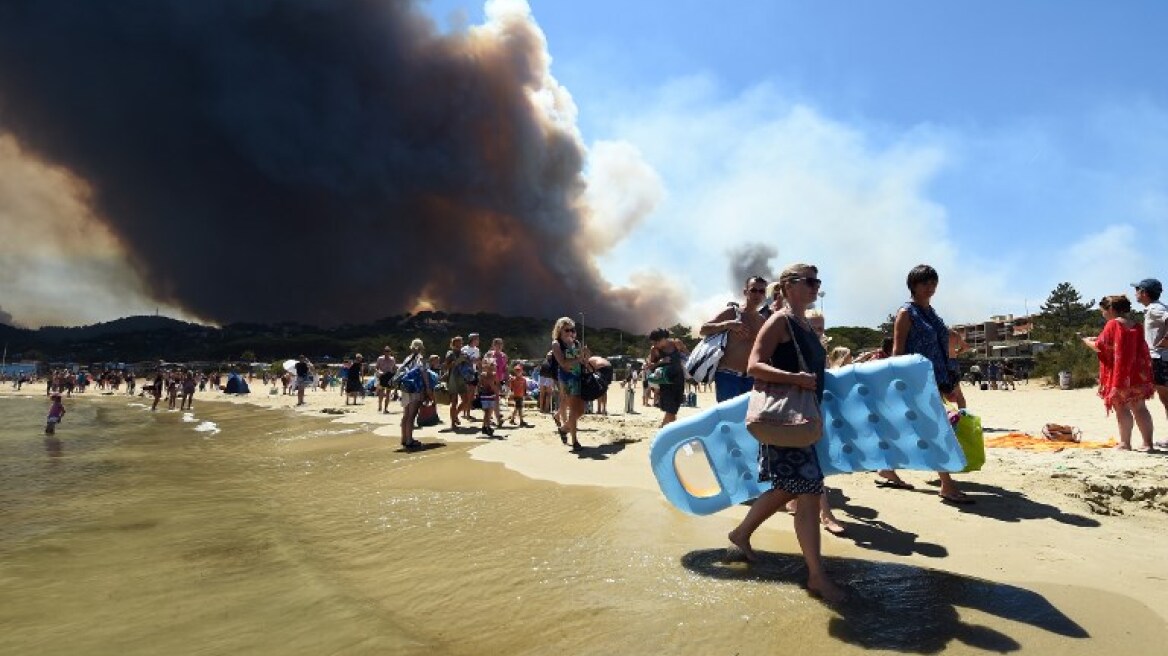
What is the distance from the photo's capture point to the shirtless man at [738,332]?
Answer: 4.48 metres

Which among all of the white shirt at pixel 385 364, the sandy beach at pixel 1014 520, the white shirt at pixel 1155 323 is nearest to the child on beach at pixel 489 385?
the sandy beach at pixel 1014 520

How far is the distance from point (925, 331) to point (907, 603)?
2476 mm

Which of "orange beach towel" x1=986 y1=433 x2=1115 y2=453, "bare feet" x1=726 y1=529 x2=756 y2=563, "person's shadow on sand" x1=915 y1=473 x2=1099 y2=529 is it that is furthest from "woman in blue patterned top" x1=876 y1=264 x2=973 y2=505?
"orange beach towel" x1=986 y1=433 x2=1115 y2=453

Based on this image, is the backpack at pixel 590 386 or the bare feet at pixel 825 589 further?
the backpack at pixel 590 386

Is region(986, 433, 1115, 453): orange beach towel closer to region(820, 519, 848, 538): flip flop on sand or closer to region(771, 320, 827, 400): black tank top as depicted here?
region(820, 519, 848, 538): flip flop on sand

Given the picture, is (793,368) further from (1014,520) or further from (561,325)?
(561,325)

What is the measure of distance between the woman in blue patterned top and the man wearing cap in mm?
3748

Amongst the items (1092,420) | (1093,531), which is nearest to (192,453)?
(1093,531)

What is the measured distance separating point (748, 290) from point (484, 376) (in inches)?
320

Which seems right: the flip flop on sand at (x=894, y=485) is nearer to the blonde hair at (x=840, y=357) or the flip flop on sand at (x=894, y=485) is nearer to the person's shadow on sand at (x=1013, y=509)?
the person's shadow on sand at (x=1013, y=509)

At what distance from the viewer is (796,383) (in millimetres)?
2701

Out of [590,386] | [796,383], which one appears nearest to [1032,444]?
[590,386]

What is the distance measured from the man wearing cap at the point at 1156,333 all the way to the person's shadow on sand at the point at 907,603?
18.4ft

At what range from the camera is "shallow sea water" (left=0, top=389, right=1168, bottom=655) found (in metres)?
2.33
